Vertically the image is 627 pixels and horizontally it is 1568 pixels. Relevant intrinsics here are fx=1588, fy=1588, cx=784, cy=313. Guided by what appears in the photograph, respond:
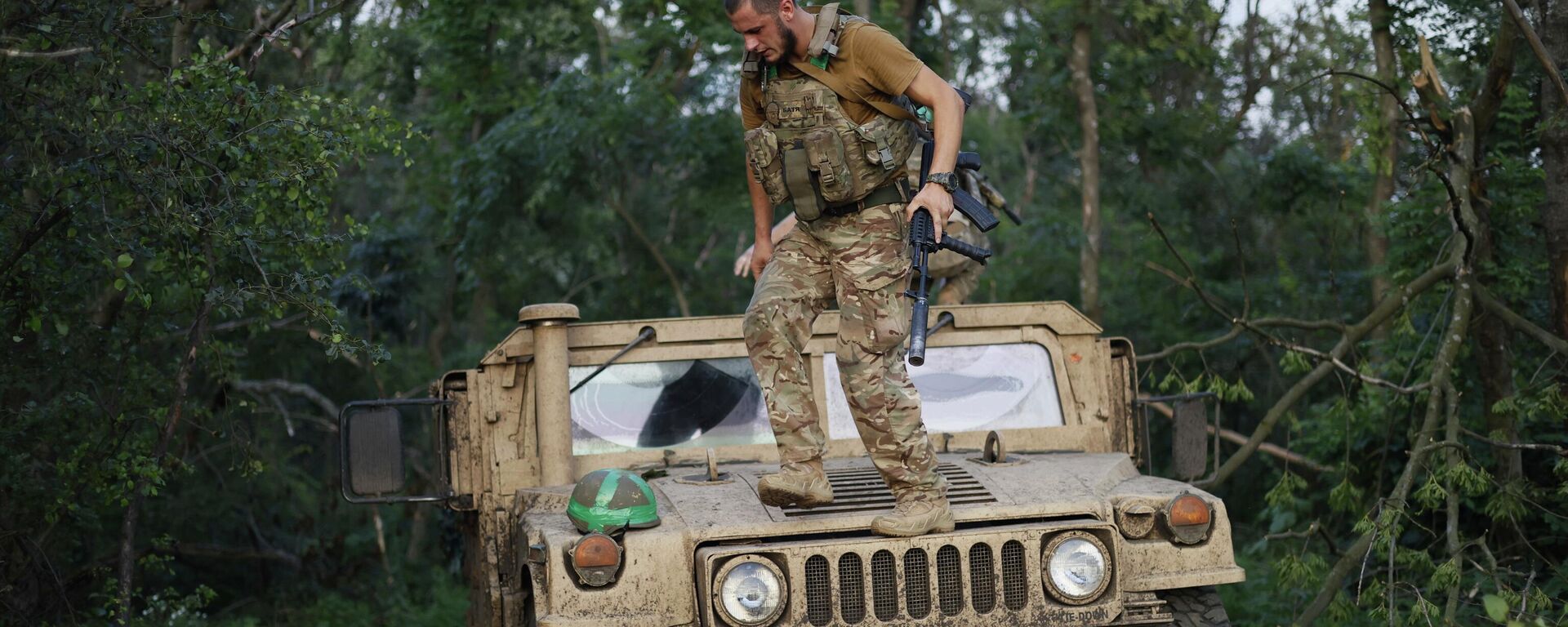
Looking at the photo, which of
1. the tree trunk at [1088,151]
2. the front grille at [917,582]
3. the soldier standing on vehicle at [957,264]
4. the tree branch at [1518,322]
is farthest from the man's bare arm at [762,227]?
the tree trunk at [1088,151]

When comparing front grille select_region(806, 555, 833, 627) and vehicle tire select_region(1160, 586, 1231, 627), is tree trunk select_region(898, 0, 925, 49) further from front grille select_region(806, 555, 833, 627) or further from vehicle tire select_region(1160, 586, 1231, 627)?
front grille select_region(806, 555, 833, 627)

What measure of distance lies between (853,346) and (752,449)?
41.9 inches

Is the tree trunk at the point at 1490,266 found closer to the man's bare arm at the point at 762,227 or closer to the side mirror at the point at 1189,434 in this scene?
the side mirror at the point at 1189,434

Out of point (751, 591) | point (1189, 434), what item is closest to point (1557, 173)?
point (1189, 434)

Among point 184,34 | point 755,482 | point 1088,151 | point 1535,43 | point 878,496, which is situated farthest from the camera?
point 1088,151

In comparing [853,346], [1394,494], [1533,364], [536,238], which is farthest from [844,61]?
[536,238]

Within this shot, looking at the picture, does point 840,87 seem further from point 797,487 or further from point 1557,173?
point 1557,173

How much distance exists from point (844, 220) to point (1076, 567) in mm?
1041

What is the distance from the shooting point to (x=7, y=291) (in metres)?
6.09

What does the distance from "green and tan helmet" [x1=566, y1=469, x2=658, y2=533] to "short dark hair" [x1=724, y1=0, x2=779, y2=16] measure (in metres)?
1.17

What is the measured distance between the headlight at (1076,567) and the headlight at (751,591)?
0.67 metres

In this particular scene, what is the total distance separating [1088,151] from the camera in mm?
13844

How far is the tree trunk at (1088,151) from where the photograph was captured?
13.7 m

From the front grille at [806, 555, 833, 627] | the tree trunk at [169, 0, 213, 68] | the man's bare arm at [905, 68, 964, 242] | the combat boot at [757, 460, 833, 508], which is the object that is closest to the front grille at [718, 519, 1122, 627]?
the front grille at [806, 555, 833, 627]
